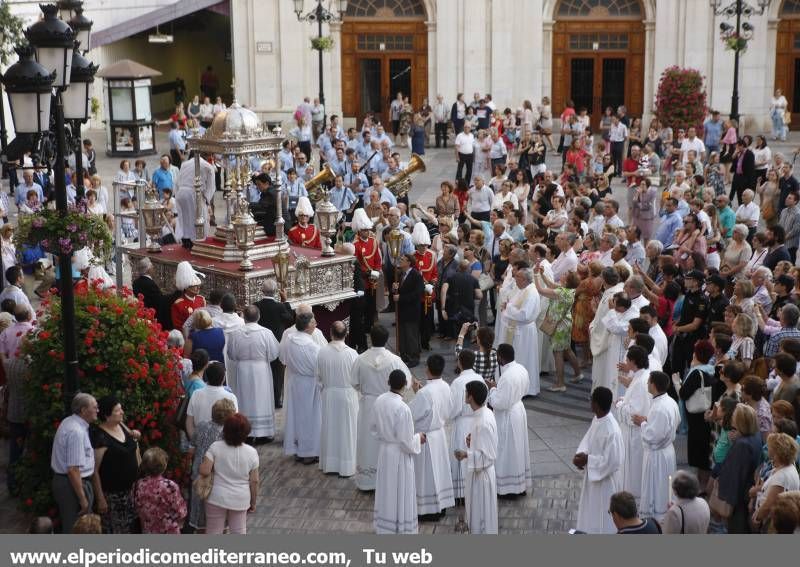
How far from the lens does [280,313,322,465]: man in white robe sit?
12.5 m

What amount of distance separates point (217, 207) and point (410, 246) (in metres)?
11.0

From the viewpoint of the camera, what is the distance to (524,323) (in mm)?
14391

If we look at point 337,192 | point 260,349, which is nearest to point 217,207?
point 337,192

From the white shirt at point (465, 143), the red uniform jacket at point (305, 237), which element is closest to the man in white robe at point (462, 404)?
the red uniform jacket at point (305, 237)

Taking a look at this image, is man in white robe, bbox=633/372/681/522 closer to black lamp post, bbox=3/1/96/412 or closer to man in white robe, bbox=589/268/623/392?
man in white robe, bbox=589/268/623/392

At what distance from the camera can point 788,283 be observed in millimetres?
12891

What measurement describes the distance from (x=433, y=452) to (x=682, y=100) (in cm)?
2239

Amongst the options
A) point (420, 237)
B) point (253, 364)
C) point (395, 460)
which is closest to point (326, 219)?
point (420, 237)

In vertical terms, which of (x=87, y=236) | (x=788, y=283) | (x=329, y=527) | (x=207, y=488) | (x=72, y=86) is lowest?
(x=329, y=527)

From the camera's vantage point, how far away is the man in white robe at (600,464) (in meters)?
9.97

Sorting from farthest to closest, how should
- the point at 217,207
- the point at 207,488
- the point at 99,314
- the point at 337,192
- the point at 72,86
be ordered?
the point at 217,207, the point at 337,192, the point at 72,86, the point at 99,314, the point at 207,488

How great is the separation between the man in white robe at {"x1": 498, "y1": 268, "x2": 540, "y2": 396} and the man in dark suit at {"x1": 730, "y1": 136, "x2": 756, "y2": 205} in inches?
435

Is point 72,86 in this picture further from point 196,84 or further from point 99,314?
point 196,84

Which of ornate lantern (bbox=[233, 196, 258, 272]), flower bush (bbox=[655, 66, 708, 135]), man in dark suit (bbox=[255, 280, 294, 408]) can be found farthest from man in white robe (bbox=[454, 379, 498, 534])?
flower bush (bbox=[655, 66, 708, 135])
